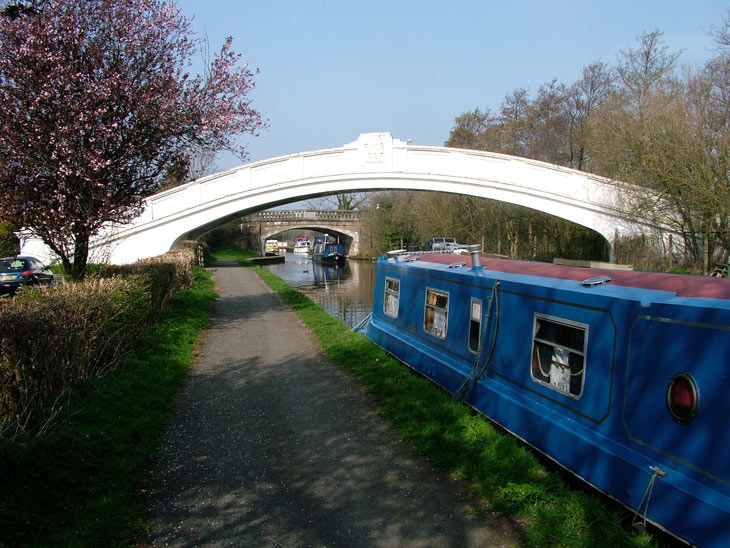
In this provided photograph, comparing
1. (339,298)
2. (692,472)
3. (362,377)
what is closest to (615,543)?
(692,472)

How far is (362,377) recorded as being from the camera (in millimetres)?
6820

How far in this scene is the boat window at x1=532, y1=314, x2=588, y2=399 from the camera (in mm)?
4181

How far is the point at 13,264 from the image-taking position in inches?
598

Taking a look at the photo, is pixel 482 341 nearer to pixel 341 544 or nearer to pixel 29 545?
pixel 341 544

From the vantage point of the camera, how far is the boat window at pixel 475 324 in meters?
5.79

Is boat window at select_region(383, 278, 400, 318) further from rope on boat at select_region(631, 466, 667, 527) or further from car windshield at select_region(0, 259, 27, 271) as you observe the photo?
car windshield at select_region(0, 259, 27, 271)

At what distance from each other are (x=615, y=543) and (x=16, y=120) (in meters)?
7.94

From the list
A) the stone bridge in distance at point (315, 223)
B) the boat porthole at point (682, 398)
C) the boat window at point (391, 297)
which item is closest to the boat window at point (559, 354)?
the boat porthole at point (682, 398)

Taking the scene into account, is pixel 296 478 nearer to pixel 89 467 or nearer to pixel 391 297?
pixel 89 467

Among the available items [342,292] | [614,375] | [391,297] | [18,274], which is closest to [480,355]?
[614,375]

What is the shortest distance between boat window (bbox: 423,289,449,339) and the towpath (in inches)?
48.7

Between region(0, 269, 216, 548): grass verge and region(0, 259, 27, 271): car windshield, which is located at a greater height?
region(0, 259, 27, 271): car windshield

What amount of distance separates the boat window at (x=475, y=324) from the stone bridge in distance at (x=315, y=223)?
145 ft

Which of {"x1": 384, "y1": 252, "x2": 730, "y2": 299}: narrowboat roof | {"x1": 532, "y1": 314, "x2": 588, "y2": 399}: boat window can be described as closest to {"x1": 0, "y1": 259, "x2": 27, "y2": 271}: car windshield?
{"x1": 384, "y1": 252, "x2": 730, "y2": 299}: narrowboat roof
